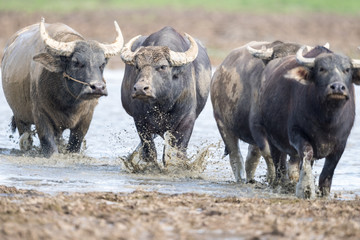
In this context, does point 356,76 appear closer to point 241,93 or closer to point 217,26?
point 241,93

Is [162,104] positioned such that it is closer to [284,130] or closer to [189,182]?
[189,182]

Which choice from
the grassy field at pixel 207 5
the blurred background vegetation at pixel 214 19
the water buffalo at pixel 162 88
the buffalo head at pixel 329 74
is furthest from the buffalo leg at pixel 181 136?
the grassy field at pixel 207 5

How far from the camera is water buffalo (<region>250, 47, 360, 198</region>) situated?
8.98m

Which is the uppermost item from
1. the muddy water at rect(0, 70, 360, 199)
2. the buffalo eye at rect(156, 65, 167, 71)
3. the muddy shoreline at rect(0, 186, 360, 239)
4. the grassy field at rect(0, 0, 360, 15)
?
the grassy field at rect(0, 0, 360, 15)

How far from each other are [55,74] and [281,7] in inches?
1612

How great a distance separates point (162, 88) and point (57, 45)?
1715 mm

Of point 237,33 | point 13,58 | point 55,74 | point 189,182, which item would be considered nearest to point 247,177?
point 189,182

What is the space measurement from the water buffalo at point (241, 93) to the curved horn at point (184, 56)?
449 millimetres

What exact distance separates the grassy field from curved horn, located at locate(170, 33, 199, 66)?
3700 centimetres

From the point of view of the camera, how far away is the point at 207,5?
5278 centimetres

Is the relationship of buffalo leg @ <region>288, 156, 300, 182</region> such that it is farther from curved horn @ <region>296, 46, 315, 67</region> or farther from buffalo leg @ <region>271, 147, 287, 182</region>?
curved horn @ <region>296, 46, 315, 67</region>

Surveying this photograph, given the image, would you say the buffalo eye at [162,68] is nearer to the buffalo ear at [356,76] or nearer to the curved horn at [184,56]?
the curved horn at [184,56]

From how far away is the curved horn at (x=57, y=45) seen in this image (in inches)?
465

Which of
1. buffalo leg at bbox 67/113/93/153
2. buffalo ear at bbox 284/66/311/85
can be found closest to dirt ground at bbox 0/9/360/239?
buffalo ear at bbox 284/66/311/85
